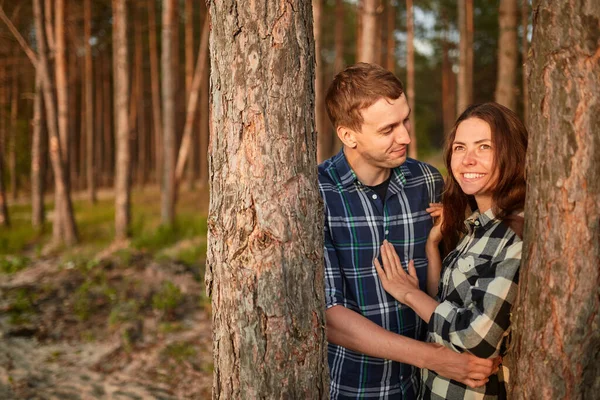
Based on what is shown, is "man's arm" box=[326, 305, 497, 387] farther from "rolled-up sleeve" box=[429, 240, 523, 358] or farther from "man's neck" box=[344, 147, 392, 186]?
"man's neck" box=[344, 147, 392, 186]

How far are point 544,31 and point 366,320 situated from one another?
130 cm

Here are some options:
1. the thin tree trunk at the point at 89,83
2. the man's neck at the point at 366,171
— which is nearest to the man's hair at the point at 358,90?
the man's neck at the point at 366,171

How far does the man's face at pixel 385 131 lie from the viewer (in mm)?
2434

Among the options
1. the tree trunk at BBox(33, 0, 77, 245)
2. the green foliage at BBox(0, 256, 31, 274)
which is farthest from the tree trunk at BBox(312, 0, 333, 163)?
the green foliage at BBox(0, 256, 31, 274)

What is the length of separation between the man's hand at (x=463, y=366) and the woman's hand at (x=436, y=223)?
0.53 metres

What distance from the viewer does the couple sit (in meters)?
2.03

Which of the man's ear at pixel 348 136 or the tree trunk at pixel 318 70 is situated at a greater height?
the tree trunk at pixel 318 70

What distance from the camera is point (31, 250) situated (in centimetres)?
1105

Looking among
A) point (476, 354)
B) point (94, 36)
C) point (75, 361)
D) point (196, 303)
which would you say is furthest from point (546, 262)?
point (94, 36)

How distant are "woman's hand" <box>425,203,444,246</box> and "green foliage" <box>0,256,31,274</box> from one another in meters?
8.98

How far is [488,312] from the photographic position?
1.92 meters

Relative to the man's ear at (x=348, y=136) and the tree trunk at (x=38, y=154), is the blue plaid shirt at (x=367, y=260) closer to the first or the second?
the man's ear at (x=348, y=136)

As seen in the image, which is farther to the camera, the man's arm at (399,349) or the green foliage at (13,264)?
the green foliage at (13,264)

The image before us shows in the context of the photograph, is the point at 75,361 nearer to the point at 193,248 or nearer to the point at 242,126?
the point at 193,248
